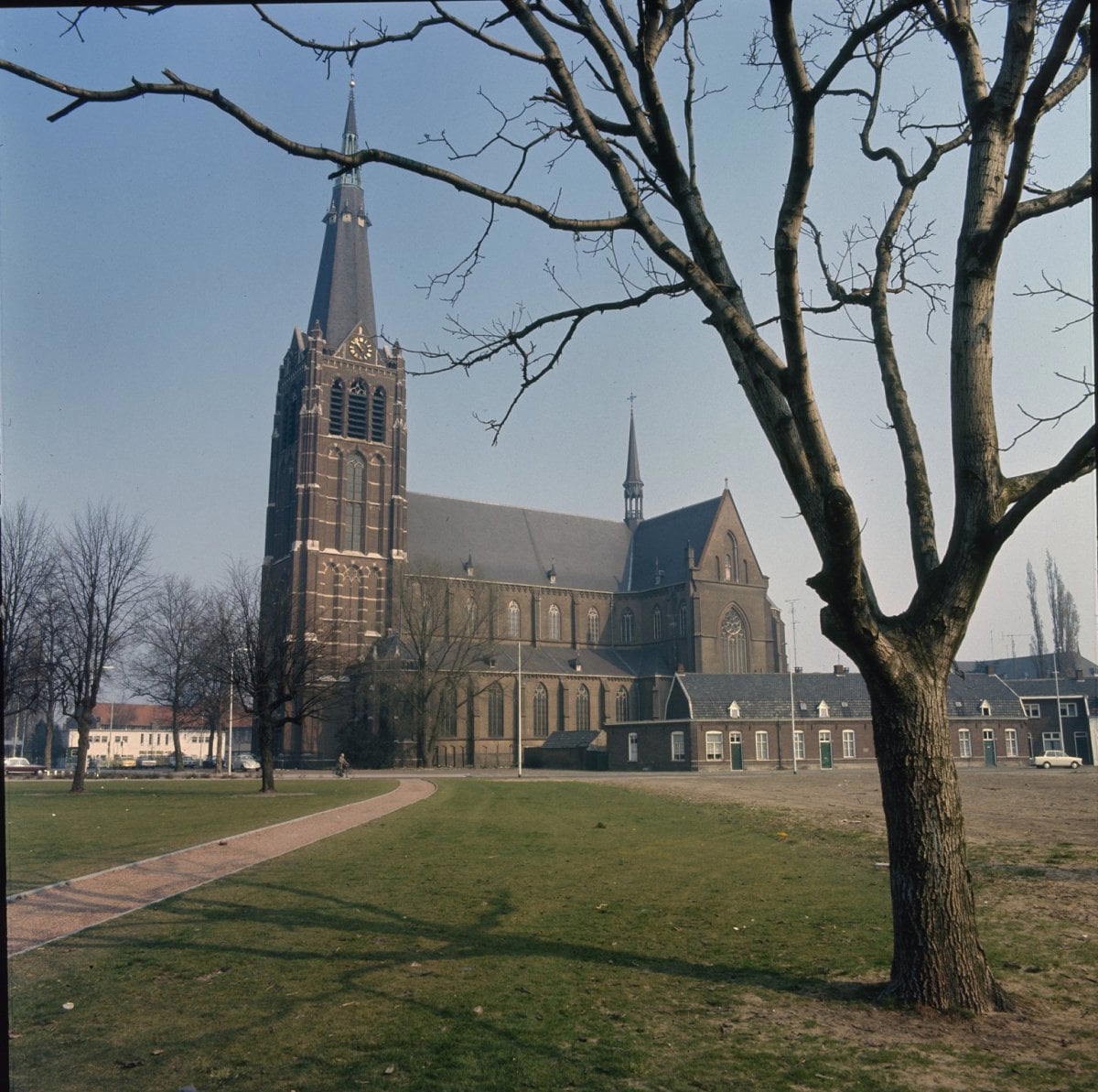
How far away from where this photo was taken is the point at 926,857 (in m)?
6.20

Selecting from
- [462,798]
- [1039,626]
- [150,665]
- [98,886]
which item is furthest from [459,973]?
[1039,626]

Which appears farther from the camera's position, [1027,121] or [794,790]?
[794,790]

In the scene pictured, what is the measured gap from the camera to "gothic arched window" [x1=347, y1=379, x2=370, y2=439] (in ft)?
230

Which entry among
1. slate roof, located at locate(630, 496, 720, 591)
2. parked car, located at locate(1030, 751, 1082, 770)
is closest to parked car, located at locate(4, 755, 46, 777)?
slate roof, located at locate(630, 496, 720, 591)

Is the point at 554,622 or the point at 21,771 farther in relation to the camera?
the point at 554,622

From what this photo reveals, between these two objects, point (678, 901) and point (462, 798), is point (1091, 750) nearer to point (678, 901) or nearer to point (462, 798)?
point (462, 798)

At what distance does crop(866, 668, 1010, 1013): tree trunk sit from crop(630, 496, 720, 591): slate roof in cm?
7029

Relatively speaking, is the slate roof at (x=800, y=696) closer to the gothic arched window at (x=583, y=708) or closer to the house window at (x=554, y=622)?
the gothic arched window at (x=583, y=708)

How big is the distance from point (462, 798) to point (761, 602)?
177ft

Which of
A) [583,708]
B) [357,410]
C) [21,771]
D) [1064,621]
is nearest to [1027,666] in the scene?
[1064,621]

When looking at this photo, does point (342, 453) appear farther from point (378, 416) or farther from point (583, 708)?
point (583, 708)

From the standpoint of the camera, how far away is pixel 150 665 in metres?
62.7

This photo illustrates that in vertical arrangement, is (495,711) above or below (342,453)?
below

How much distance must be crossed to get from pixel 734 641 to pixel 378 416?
3201 centimetres
